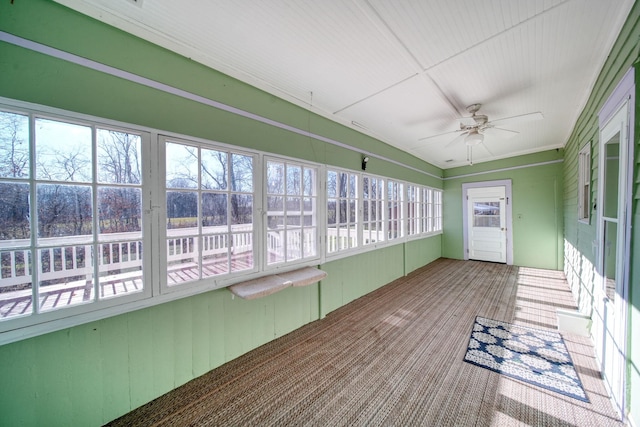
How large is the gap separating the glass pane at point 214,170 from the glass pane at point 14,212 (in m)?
0.95

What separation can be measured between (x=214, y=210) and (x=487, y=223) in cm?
637

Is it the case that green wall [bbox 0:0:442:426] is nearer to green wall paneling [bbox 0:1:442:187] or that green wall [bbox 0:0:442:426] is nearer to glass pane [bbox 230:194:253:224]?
green wall paneling [bbox 0:1:442:187]

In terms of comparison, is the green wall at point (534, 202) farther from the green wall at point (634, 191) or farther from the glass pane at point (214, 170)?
the glass pane at point (214, 170)

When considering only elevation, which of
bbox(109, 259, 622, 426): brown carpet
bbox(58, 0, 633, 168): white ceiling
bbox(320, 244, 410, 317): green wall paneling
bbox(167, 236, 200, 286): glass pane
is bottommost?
bbox(109, 259, 622, 426): brown carpet

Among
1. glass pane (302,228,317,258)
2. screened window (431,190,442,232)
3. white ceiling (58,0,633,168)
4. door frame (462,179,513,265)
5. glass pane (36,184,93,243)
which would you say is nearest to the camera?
glass pane (36,184,93,243)

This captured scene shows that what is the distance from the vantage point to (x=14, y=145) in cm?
124

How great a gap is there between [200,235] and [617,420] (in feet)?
10.4

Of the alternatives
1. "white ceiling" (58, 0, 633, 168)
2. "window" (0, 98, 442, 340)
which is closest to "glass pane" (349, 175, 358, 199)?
"white ceiling" (58, 0, 633, 168)

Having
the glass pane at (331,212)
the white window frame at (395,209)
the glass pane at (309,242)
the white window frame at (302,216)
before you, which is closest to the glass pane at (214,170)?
the white window frame at (302,216)

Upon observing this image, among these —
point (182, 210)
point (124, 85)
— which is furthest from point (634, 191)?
point (124, 85)

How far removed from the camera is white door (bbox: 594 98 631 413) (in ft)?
4.86

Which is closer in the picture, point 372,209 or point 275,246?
point 275,246

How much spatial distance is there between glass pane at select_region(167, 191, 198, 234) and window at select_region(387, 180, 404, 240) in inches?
125

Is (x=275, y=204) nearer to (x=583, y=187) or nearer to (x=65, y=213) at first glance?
(x=65, y=213)
